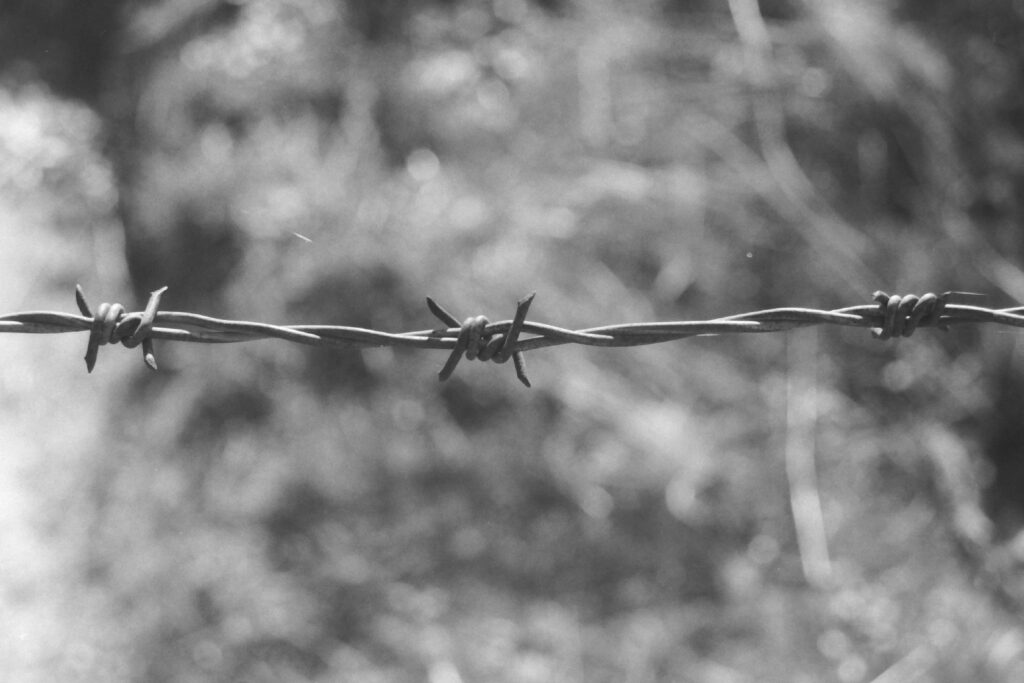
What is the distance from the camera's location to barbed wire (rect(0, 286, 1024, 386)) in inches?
41.1

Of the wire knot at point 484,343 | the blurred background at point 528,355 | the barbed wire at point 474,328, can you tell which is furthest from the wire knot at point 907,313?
the blurred background at point 528,355

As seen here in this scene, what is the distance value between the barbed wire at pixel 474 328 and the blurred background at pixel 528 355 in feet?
6.47

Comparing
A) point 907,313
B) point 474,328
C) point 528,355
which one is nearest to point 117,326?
point 474,328

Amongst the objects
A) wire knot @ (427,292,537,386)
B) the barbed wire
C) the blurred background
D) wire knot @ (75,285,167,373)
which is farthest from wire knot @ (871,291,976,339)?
the blurred background

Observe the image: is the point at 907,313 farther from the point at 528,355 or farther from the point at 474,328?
the point at 528,355

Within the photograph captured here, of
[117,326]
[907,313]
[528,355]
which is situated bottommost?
[117,326]

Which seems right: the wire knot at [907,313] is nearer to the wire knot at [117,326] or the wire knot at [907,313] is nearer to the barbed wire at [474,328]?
the barbed wire at [474,328]

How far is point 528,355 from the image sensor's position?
3137 mm

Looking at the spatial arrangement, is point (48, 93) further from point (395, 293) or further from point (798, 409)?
point (798, 409)

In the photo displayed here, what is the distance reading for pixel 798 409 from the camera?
336 cm

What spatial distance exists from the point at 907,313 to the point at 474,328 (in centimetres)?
48

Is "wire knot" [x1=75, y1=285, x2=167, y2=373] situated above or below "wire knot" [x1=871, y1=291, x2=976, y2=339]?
below

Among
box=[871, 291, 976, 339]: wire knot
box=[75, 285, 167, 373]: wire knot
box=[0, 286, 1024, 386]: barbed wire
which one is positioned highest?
box=[871, 291, 976, 339]: wire knot

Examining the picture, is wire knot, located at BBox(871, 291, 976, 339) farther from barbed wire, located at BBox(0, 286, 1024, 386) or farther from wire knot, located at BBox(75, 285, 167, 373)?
wire knot, located at BBox(75, 285, 167, 373)
